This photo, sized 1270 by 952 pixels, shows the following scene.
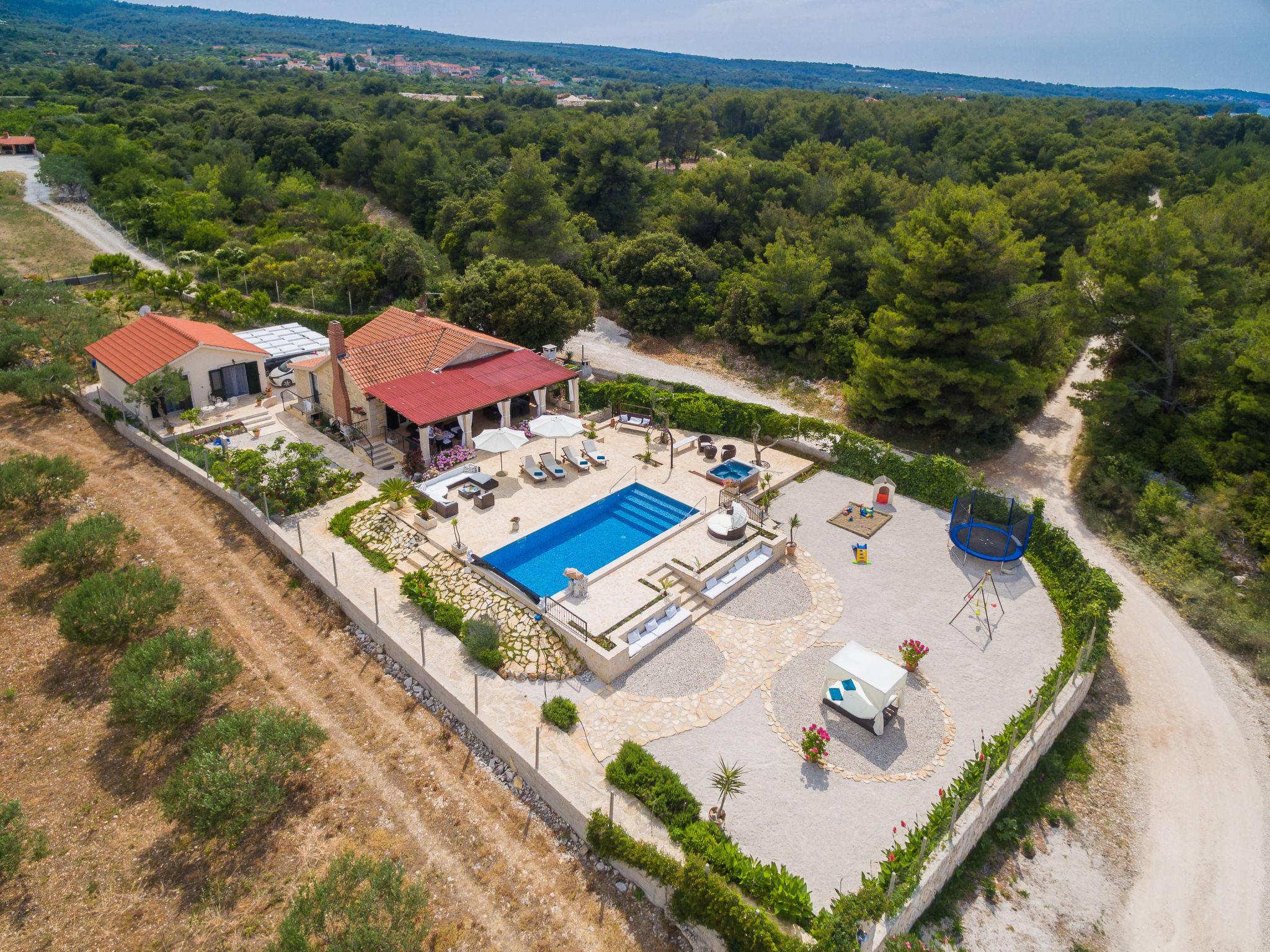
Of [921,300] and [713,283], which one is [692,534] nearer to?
[921,300]

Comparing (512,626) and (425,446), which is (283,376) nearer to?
(425,446)

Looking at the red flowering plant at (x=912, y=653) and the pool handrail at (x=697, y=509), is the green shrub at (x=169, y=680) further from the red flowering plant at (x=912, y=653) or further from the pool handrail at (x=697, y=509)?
the red flowering plant at (x=912, y=653)

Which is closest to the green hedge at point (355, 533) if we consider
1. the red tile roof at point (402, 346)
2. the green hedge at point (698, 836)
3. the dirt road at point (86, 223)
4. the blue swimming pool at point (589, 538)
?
the blue swimming pool at point (589, 538)

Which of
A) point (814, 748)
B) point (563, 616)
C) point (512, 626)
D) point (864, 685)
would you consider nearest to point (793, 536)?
point (864, 685)

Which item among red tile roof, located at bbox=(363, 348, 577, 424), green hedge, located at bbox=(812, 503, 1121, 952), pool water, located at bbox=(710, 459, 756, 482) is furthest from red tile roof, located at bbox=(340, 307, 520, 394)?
green hedge, located at bbox=(812, 503, 1121, 952)

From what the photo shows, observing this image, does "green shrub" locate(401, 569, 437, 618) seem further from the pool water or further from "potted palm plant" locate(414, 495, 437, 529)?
the pool water

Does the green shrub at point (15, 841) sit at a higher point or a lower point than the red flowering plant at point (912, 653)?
lower
